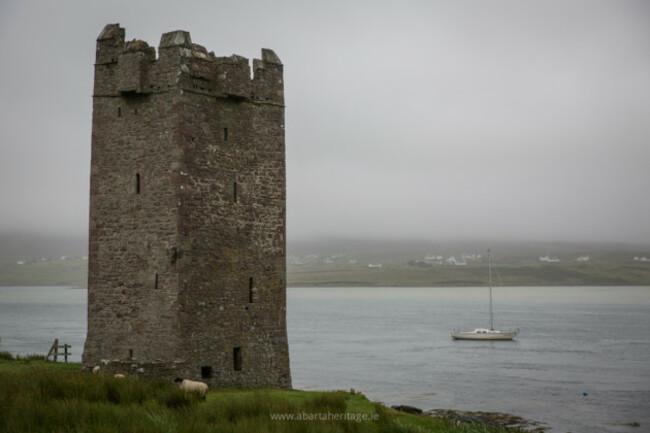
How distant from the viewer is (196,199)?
1873 cm

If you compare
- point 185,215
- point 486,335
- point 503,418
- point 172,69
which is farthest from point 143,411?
point 486,335

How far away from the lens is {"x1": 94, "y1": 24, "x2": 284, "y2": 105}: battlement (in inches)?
744

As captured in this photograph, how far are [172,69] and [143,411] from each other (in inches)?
412

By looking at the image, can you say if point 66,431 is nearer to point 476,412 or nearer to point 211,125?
point 211,125

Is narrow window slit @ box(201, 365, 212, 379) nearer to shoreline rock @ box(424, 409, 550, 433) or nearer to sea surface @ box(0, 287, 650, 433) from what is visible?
shoreline rock @ box(424, 409, 550, 433)

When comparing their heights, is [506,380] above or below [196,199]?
below

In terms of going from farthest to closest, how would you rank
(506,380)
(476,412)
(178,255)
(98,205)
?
1. (506,380)
2. (476,412)
3. (98,205)
4. (178,255)

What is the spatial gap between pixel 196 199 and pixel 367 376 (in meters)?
30.8

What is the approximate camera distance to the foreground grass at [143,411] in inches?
412

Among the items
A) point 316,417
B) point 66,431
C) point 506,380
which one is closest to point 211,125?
point 316,417

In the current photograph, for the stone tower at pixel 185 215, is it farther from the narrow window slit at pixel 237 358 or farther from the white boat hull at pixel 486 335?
the white boat hull at pixel 486 335

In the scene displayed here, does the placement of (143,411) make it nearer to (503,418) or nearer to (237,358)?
(237,358)

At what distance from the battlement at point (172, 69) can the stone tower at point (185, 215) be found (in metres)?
0.04

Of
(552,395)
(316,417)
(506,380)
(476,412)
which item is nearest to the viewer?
(316,417)
